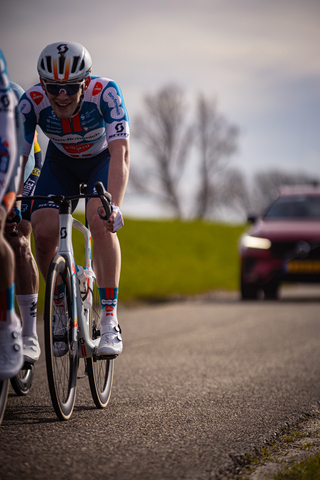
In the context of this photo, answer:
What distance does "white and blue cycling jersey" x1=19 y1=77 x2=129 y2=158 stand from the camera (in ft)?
12.6

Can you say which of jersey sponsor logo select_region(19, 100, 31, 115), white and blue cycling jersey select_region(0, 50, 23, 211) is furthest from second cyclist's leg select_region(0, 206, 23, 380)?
jersey sponsor logo select_region(19, 100, 31, 115)

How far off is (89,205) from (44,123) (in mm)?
625

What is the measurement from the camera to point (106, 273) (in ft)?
12.8

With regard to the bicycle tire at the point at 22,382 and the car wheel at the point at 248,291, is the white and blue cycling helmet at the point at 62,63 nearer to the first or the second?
the bicycle tire at the point at 22,382

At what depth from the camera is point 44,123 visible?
3939mm

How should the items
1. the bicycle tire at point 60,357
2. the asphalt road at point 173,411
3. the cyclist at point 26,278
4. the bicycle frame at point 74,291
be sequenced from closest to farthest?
the asphalt road at point 173,411 < the bicycle tire at point 60,357 < the bicycle frame at point 74,291 < the cyclist at point 26,278

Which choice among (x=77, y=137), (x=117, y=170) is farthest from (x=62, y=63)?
(x=117, y=170)

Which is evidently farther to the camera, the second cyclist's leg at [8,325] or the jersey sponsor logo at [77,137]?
the jersey sponsor logo at [77,137]

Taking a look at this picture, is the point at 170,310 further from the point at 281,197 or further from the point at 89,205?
the point at 89,205

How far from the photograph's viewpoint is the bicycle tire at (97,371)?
376cm

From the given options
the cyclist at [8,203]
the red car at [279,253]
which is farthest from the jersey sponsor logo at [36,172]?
the red car at [279,253]

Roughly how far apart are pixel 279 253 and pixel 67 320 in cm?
791

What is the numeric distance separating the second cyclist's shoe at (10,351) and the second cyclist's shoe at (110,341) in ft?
2.80

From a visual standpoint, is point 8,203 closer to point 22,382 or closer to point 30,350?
point 30,350
